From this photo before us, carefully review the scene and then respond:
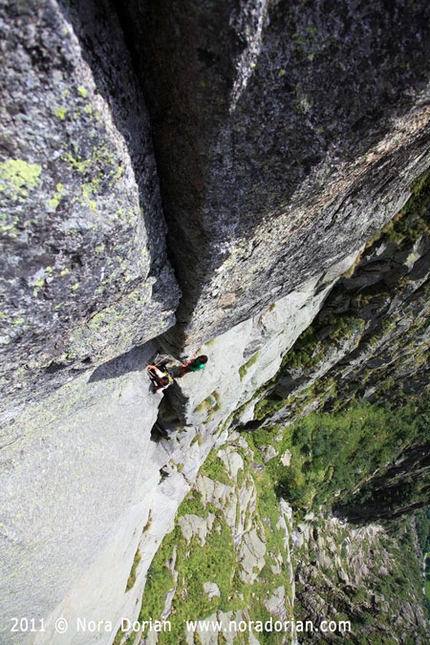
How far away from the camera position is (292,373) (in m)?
21.1

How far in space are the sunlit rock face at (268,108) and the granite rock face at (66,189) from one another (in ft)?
1.23

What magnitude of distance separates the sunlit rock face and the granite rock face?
1.23 feet

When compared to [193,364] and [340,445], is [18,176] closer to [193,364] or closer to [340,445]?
[193,364]

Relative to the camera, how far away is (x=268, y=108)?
11.6ft

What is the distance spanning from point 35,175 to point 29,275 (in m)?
0.94

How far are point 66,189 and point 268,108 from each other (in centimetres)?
206

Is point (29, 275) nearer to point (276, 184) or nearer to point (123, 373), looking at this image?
point (276, 184)

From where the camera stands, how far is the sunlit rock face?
304 centimetres

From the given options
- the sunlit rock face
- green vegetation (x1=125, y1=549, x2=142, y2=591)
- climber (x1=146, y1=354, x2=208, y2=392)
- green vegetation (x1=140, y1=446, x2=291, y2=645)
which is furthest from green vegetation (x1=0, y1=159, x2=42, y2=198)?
green vegetation (x1=140, y1=446, x2=291, y2=645)

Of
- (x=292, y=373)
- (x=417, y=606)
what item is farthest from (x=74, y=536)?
(x=417, y=606)

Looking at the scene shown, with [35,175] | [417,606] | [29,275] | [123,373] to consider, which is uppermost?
[35,175]

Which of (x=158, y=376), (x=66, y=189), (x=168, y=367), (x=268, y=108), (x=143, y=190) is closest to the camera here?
(x=66, y=189)

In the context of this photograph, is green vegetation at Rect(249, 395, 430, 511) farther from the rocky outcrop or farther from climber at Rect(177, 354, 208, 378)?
the rocky outcrop

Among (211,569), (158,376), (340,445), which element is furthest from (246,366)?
(340,445)
